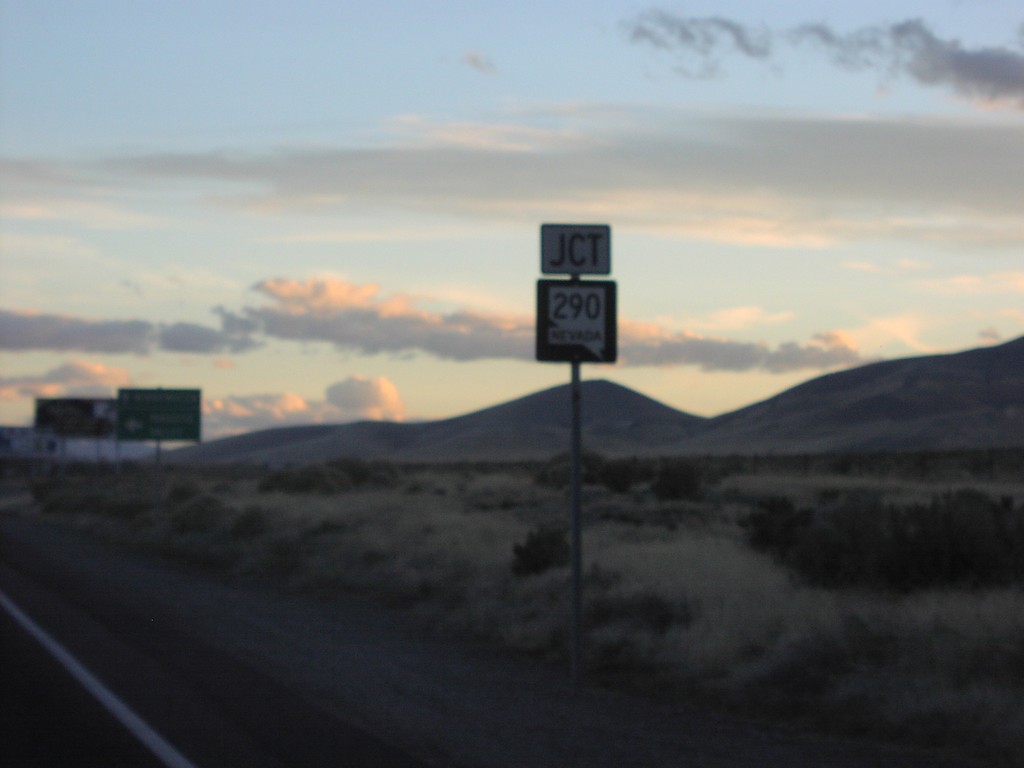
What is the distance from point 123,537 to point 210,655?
97.7 feet

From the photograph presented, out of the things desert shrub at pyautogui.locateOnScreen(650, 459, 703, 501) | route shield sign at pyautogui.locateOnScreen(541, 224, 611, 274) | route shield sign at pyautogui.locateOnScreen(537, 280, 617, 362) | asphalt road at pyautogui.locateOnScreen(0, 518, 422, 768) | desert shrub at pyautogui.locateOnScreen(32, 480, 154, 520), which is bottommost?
desert shrub at pyautogui.locateOnScreen(32, 480, 154, 520)

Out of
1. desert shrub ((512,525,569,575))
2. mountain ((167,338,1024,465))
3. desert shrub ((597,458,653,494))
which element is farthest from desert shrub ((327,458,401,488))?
mountain ((167,338,1024,465))

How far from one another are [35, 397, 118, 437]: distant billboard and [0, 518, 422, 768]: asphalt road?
81599 mm

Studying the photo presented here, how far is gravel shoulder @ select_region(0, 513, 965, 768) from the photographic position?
9.55 metres

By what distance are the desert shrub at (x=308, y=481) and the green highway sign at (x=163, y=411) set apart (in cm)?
1552

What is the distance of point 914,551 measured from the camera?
1636 centimetres

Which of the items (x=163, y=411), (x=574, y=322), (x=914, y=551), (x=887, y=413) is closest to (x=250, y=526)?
(x=163, y=411)

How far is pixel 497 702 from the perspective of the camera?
39.0ft

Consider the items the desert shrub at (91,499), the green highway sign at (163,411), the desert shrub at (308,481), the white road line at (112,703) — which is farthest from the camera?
the desert shrub at (308,481)

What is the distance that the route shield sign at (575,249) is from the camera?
1312 cm

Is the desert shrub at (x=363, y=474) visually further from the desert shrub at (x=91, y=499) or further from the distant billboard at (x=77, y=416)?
the distant billboard at (x=77, y=416)

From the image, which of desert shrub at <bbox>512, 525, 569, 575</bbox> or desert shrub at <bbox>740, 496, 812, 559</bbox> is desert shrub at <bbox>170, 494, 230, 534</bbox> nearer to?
desert shrub at <bbox>740, 496, 812, 559</bbox>


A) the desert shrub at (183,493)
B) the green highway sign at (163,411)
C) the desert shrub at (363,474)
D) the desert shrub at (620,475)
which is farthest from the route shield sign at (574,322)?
the desert shrub at (363,474)

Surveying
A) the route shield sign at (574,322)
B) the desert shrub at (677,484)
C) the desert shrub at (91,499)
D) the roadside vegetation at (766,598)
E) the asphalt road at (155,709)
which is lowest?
the desert shrub at (91,499)
